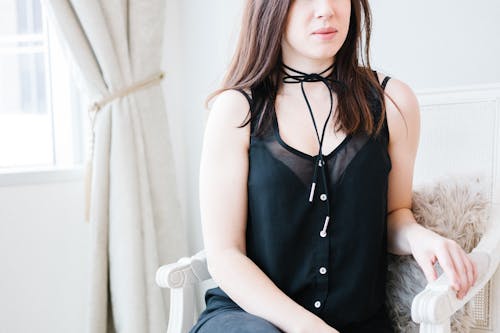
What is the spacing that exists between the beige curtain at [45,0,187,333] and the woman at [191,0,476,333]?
730mm

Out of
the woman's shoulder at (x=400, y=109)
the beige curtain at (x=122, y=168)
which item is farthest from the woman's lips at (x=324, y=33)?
the beige curtain at (x=122, y=168)

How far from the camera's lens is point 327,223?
116 centimetres

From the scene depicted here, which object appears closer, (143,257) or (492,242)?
(492,242)

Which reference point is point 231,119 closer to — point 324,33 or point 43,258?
point 324,33

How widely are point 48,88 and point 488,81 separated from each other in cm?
142

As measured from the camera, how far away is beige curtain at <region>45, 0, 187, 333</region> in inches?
74.1

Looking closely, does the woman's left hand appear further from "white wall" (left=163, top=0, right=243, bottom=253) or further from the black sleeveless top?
"white wall" (left=163, top=0, right=243, bottom=253)

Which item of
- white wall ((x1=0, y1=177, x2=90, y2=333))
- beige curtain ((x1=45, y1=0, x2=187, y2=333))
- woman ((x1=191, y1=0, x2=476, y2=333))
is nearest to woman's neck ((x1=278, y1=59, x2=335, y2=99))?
woman ((x1=191, y1=0, x2=476, y2=333))

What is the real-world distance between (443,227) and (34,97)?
4.89ft

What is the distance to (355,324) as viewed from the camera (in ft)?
3.82

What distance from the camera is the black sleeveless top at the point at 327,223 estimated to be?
115 cm

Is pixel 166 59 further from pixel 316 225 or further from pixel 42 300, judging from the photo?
pixel 316 225

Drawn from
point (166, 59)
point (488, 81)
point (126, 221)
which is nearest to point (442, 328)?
point (488, 81)

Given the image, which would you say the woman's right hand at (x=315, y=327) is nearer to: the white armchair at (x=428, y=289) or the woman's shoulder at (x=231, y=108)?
the white armchair at (x=428, y=289)
